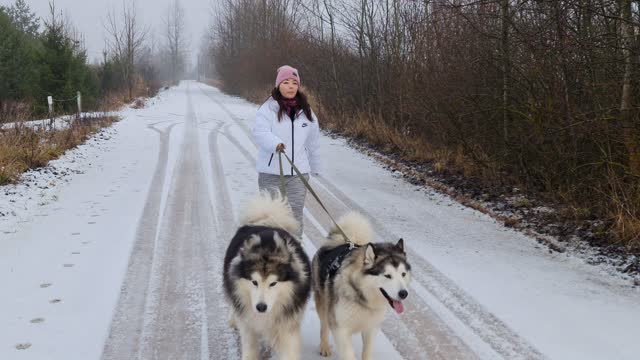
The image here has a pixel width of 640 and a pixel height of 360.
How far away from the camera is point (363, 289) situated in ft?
10.8

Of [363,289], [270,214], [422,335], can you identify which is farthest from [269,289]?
[422,335]

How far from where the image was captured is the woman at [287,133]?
170 inches

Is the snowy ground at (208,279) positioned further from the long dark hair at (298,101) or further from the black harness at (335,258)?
the long dark hair at (298,101)

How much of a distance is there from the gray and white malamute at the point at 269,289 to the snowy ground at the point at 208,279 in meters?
0.52

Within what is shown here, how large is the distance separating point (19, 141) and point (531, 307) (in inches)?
387

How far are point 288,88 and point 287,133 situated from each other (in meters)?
0.39

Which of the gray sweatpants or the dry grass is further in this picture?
the dry grass

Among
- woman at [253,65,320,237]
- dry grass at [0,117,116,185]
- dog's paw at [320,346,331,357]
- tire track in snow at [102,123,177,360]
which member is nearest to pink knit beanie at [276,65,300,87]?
woman at [253,65,320,237]

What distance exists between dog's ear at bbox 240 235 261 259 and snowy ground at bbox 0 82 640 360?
979mm

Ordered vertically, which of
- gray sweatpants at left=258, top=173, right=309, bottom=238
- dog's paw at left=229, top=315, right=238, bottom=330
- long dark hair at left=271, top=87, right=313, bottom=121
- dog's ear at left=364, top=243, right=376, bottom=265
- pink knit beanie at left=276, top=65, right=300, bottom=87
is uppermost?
pink knit beanie at left=276, top=65, right=300, bottom=87

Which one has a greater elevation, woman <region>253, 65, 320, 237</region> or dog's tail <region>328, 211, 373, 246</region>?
woman <region>253, 65, 320, 237</region>

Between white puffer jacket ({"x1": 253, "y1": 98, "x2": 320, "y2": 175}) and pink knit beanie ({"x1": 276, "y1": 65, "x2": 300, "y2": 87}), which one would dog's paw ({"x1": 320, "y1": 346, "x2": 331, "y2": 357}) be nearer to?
white puffer jacket ({"x1": 253, "y1": 98, "x2": 320, "y2": 175})

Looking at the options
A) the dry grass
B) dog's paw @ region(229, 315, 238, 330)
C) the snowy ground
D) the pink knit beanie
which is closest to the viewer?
the snowy ground

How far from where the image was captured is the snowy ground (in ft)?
12.6
